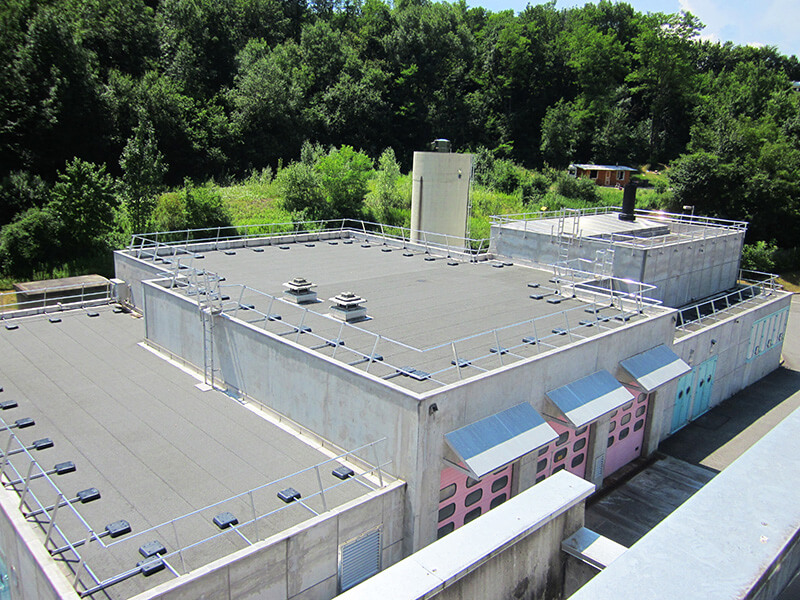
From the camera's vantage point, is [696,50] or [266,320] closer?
[266,320]

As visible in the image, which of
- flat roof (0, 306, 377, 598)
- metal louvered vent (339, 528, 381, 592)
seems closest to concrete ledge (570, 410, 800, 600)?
flat roof (0, 306, 377, 598)

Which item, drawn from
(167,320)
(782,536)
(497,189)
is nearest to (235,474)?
(167,320)

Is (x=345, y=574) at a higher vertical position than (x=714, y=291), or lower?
lower

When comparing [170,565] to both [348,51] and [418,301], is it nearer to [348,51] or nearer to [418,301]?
[418,301]

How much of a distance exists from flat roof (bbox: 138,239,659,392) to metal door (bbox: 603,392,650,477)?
2.85m

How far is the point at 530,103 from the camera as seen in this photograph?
79625 millimetres

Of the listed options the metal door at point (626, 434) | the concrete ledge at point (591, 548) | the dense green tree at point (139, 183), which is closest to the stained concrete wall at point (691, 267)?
the metal door at point (626, 434)

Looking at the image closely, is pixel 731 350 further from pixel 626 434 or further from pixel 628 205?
pixel 628 205

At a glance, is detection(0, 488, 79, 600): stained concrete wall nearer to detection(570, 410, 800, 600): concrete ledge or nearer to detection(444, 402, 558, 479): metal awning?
detection(444, 402, 558, 479): metal awning

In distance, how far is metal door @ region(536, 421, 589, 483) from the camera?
15.8m

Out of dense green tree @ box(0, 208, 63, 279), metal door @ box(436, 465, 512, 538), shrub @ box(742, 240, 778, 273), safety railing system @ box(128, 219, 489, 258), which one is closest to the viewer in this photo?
metal door @ box(436, 465, 512, 538)

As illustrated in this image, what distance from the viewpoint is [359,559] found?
1184 centimetres

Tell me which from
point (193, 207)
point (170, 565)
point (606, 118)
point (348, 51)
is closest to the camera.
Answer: point (170, 565)

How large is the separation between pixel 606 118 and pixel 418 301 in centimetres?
6614
